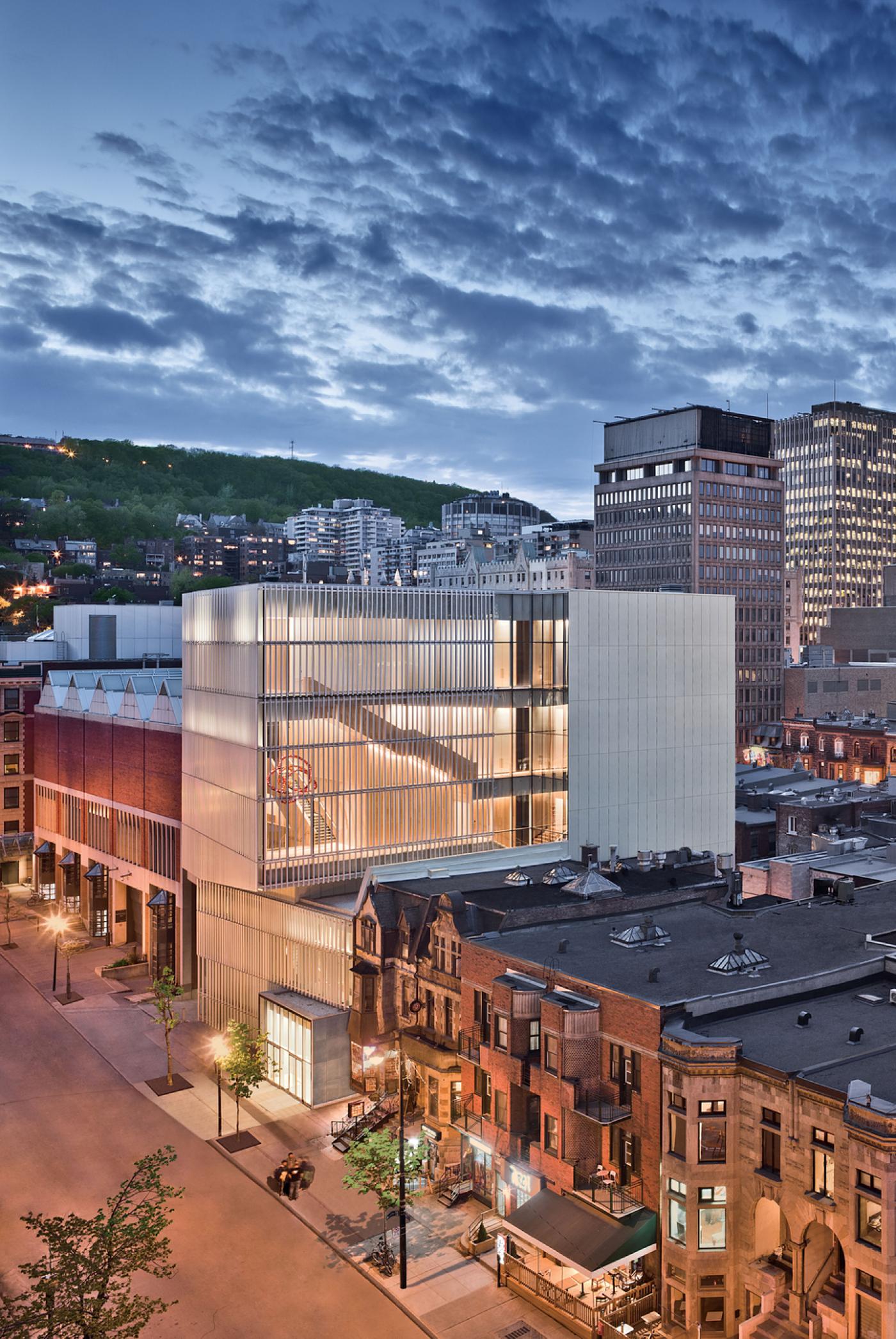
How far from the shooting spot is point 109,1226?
3078 centimetres

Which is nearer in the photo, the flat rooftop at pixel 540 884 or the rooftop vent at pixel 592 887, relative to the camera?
the flat rooftop at pixel 540 884

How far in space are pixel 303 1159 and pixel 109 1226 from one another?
20211mm

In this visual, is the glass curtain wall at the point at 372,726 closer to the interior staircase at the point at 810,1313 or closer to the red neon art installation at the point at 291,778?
the red neon art installation at the point at 291,778

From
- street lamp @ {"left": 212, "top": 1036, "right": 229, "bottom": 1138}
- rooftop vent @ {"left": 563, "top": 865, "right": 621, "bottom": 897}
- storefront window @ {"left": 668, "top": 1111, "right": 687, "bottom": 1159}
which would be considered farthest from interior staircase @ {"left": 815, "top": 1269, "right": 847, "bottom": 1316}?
street lamp @ {"left": 212, "top": 1036, "right": 229, "bottom": 1138}

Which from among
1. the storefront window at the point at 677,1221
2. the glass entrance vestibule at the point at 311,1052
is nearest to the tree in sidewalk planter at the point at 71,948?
the glass entrance vestibule at the point at 311,1052

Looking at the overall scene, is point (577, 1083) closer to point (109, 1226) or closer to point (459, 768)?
point (109, 1226)

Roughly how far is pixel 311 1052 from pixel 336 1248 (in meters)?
14.3

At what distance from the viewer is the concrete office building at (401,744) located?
60875mm

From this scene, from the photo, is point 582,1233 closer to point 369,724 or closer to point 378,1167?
point 378,1167

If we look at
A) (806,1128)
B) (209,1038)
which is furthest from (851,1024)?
(209,1038)

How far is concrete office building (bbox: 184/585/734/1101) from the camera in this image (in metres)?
60.9

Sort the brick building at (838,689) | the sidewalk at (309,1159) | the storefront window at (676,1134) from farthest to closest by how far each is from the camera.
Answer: the brick building at (838,689) < the sidewalk at (309,1159) < the storefront window at (676,1134)

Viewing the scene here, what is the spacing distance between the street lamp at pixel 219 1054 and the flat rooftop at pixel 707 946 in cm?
1530

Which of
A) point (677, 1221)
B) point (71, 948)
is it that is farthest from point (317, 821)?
point (71, 948)
